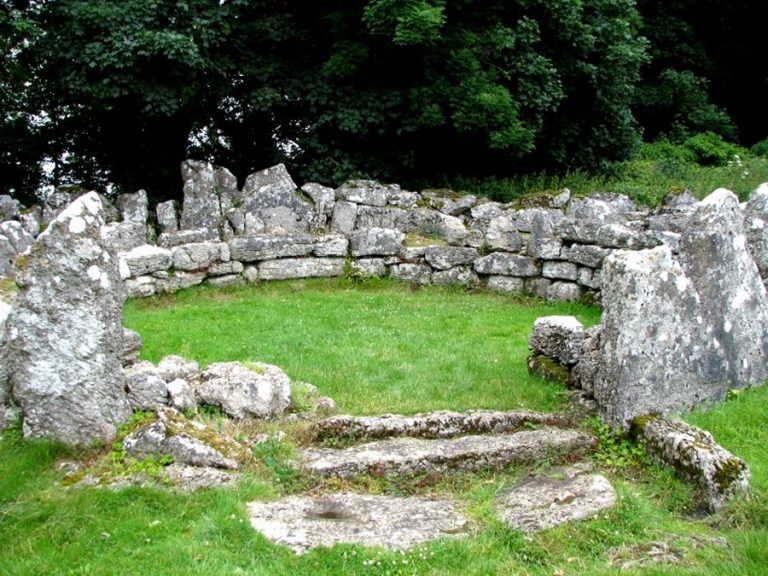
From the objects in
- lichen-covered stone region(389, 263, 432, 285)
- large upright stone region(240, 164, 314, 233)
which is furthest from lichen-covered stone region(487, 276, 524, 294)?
large upright stone region(240, 164, 314, 233)

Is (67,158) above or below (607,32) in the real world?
below

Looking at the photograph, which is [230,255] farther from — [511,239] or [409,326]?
[511,239]

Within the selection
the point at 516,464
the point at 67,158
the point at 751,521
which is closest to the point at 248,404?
the point at 516,464

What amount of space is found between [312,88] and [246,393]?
1397 centimetres

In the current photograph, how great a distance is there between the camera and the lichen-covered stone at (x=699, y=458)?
5645 millimetres

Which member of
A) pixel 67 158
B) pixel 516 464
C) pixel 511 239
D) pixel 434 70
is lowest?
pixel 516 464

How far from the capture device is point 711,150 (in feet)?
86.7

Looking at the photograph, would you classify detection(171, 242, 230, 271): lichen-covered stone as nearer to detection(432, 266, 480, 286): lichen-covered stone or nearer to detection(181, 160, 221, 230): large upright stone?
detection(181, 160, 221, 230): large upright stone

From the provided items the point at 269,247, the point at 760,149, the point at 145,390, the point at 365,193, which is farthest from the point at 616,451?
the point at 760,149

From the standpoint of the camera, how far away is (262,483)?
238 inches

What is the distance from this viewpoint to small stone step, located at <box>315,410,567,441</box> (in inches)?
275

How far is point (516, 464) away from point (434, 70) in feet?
47.2

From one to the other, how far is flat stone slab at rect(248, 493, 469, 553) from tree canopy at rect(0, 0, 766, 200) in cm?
1333

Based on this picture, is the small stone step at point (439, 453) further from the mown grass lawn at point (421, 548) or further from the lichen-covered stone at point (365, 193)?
the lichen-covered stone at point (365, 193)
